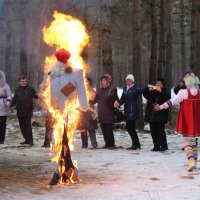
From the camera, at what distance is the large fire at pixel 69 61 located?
7.84m

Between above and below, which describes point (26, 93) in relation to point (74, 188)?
above

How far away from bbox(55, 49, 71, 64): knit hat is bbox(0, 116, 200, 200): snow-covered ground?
2.06 m

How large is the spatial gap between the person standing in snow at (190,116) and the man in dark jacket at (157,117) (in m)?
2.46

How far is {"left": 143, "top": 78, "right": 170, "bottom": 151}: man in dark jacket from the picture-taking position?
11.9m

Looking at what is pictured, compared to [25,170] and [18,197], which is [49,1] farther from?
[18,197]

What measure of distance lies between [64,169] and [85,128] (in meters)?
5.13

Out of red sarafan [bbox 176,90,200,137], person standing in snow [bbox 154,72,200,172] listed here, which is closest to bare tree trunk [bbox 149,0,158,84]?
person standing in snow [bbox 154,72,200,172]

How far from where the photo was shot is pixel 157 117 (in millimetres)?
12008

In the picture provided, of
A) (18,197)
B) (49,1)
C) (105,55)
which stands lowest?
(18,197)

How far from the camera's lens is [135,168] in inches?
362

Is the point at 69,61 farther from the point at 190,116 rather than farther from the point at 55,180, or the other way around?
the point at 190,116

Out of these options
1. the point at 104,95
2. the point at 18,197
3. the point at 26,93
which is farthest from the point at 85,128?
the point at 18,197

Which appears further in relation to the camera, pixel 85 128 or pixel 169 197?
pixel 85 128

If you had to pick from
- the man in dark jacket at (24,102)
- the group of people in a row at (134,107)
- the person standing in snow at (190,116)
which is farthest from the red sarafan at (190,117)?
the man in dark jacket at (24,102)
